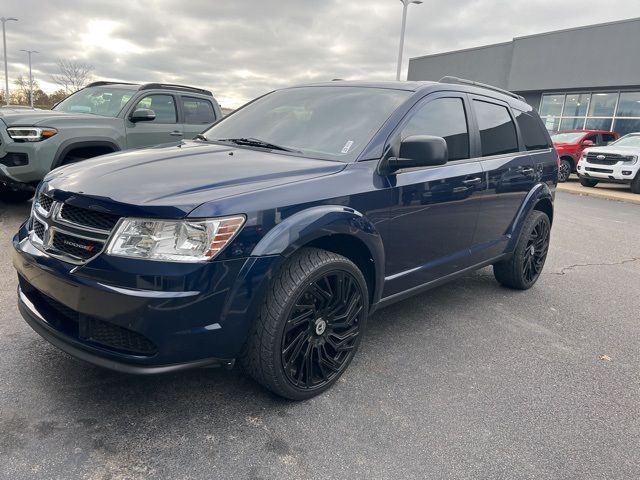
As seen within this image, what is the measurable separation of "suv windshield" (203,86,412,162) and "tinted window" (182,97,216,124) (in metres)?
4.13

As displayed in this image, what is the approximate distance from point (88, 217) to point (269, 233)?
2.73 feet

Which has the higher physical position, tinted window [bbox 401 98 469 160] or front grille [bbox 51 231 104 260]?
tinted window [bbox 401 98 469 160]

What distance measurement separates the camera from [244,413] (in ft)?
8.44

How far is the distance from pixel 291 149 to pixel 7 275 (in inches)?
A: 116

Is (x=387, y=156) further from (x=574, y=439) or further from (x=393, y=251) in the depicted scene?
(x=574, y=439)

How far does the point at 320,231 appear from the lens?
2570 millimetres

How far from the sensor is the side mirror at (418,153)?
289cm

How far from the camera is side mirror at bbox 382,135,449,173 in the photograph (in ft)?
9.47

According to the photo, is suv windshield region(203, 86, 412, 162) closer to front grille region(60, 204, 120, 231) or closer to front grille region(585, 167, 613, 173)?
front grille region(60, 204, 120, 231)

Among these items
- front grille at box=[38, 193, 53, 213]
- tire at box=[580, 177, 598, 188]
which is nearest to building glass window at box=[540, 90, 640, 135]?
tire at box=[580, 177, 598, 188]

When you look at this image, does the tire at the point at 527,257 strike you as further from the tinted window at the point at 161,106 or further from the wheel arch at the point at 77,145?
the tinted window at the point at 161,106

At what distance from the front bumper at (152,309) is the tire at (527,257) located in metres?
3.06

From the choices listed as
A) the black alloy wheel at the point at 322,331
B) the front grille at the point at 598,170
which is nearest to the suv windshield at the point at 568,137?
the front grille at the point at 598,170

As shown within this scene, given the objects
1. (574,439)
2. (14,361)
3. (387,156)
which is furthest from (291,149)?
(574,439)
